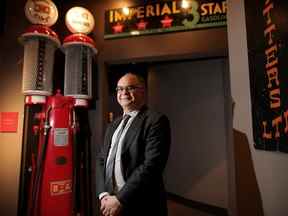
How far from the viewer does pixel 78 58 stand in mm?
1969

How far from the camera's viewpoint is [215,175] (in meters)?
3.24

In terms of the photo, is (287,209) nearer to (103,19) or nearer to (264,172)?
(264,172)

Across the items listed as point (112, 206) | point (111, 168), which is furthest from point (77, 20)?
point (112, 206)

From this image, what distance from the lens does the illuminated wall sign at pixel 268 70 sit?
2.86 ft

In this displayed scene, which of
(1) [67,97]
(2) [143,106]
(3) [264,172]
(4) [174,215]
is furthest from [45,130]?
(4) [174,215]

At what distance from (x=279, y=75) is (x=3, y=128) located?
2.28 metres

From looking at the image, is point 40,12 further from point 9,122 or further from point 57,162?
point 57,162

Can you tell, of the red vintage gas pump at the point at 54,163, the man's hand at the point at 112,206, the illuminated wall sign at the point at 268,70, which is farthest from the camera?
the red vintage gas pump at the point at 54,163

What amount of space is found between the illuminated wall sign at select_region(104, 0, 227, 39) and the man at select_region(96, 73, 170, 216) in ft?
3.37

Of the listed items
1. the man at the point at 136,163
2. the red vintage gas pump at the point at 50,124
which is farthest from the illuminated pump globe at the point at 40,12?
the man at the point at 136,163

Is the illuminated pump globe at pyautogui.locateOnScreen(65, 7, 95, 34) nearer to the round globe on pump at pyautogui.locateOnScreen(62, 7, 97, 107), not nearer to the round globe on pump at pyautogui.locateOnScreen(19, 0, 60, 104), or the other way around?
the round globe on pump at pyautogui.locateOnScreen(62, 7, 97, 107)

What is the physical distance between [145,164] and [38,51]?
1.40 m

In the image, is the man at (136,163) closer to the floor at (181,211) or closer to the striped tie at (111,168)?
the striped tie at (111,168)

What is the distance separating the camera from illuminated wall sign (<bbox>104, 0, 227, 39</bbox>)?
2107 mm
